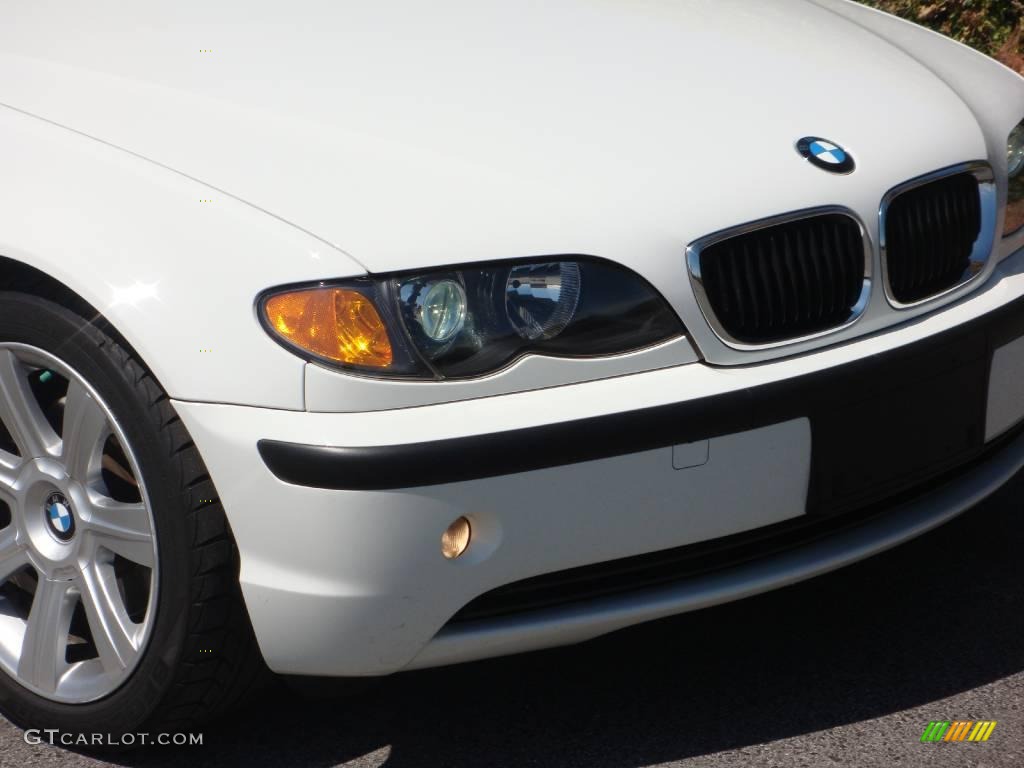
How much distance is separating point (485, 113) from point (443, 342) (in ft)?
1.51

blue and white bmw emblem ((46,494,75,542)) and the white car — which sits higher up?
the white car

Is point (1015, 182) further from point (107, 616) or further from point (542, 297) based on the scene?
point (107, 616)

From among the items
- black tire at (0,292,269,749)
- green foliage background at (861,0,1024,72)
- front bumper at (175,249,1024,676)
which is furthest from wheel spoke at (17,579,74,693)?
green foliage background at (861,0,1024,72)

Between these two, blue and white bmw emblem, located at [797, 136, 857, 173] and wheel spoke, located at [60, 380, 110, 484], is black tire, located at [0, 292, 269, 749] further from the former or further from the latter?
blue and white bmw emblem, located at [797, 136, 857, 173]

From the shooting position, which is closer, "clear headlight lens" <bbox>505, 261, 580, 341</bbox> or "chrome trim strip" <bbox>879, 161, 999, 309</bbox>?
"clear headlight lens" <bbox>505, 261, 580, 341</bbox>

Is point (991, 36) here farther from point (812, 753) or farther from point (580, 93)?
point (812, 753)

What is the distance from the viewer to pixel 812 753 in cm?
238

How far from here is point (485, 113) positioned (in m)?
2.39

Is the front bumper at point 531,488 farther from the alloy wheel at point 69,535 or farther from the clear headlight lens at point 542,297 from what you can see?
the alloy wheel at point 69,535

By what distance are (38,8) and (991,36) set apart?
4.38 meters

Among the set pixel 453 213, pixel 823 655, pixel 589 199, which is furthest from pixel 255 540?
pixel 823 655

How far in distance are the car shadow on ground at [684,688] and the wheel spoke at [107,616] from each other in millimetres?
200

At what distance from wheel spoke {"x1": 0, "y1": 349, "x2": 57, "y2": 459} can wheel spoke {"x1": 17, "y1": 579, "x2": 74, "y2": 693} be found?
0.25 metres

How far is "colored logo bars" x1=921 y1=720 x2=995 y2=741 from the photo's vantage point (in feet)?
7.88
